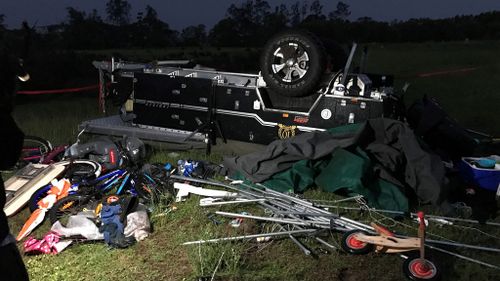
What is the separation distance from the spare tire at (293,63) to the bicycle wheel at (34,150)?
12.3ft

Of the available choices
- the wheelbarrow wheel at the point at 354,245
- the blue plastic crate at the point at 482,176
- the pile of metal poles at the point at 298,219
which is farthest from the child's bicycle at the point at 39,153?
the blue plastic crate at the point at 482,176

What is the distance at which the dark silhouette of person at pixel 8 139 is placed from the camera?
205 cm

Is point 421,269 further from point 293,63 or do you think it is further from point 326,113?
point 293,63

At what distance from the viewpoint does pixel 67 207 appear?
5082mm

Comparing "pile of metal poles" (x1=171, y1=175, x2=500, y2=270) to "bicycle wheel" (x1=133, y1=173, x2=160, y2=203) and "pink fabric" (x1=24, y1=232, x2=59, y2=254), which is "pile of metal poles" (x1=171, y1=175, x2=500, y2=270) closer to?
"bicycle wheel" (x1=133, y1=173, x2=160, y2=203)

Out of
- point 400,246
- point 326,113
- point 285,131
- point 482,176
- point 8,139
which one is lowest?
point 400,246

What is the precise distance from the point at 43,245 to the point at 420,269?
3.54 metres

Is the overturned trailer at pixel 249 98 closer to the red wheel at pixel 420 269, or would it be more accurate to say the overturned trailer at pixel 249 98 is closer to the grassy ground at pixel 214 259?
the grassy ground at pixel 214 259

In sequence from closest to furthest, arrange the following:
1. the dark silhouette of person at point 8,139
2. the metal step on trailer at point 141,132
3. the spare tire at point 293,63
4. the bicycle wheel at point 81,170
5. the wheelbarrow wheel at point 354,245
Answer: the dark silhouette of person at point 8,139 → the wheelbarrow wheel at point 354,245 → the bicycle wheel at point 81,170 → the spare tire at point 293,63 → the metal step on trailer at point 141,132

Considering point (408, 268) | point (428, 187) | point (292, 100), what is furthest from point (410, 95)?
point (408, 268)

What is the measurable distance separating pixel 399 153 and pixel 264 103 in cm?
234

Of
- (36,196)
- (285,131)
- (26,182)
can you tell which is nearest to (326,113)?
(285,131)

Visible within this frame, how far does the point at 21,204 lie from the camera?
5.32m

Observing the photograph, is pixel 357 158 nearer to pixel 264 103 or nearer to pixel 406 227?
pixel 406 227
